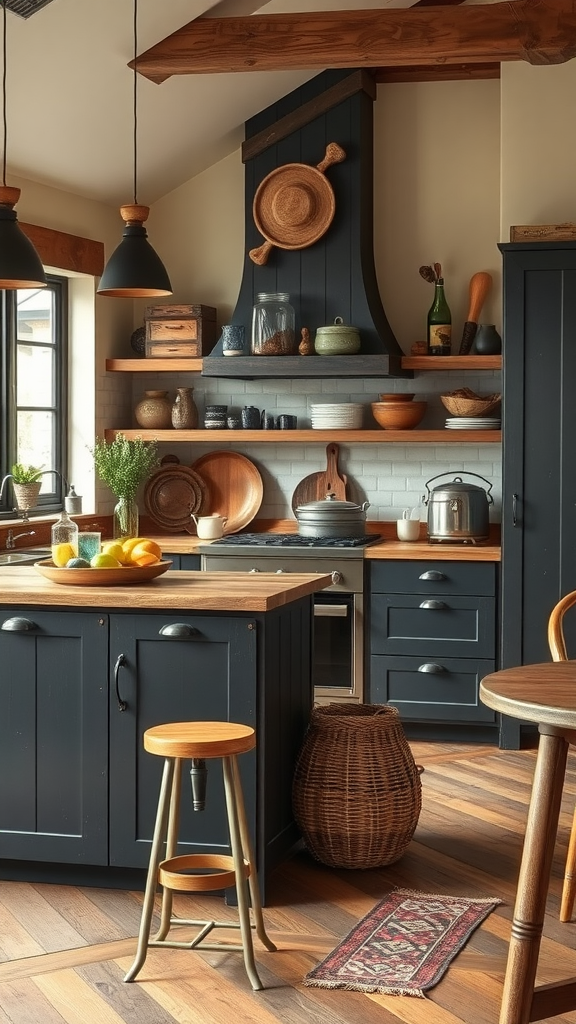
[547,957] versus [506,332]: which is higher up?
[506,332]

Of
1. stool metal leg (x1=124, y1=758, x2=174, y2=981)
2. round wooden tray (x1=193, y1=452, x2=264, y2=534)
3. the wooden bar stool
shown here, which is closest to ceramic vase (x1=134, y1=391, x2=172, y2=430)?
round wooden tray (x1=193, y1=452, x2=264, y2=534)

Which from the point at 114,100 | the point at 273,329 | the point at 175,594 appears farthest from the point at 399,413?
the point at 175,594

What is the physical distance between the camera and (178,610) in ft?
12.7

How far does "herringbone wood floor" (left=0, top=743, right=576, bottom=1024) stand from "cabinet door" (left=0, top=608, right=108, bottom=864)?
18 cm

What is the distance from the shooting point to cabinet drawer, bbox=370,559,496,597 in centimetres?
593

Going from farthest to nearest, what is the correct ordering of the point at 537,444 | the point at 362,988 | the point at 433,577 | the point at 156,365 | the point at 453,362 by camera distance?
the point at 156,365, the point at 453,362, the point at 433,577, the point at 537,444, the point at 362,988

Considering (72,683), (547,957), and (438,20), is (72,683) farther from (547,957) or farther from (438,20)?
(438,20)

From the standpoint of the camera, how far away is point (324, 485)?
6.83 m

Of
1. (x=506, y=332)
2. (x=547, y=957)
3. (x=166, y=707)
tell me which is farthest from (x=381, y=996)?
(x=506, y=332)

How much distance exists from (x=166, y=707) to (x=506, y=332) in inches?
108

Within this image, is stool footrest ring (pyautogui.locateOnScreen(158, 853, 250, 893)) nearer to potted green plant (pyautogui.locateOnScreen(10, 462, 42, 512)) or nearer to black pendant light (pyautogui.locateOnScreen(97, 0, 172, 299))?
black pendant light (pyautogui.locateOnScreen(97, 0, 172, 299))

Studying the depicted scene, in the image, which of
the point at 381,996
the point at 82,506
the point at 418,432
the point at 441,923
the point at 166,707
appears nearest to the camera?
the point at 381,996

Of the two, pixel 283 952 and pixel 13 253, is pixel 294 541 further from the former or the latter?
pixel 283 952

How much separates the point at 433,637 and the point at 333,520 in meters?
0.80
